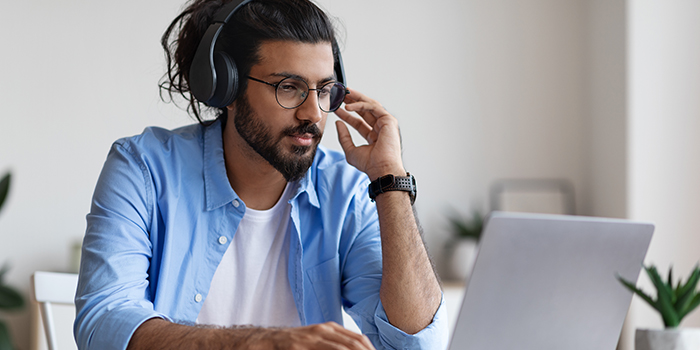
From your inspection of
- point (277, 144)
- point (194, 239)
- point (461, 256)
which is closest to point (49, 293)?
point (194, 239)

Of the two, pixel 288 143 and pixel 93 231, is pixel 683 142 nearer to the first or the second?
pixel 288 143

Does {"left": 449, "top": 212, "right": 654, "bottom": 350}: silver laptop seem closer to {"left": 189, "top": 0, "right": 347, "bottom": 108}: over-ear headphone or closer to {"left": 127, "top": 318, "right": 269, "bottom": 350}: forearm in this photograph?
{"left": 127, "top": 318, "right": 269, "bottom": 350}: forearm

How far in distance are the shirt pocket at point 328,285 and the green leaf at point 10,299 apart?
90 cm

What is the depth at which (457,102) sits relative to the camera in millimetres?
2898

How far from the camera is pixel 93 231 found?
1.08 meters

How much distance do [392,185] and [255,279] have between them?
377mm

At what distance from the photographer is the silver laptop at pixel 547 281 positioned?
2.42ft

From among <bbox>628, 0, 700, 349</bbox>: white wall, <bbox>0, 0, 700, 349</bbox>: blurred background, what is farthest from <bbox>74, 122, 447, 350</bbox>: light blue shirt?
<bbox>628, 0, 700, 349</bbox>: white wall

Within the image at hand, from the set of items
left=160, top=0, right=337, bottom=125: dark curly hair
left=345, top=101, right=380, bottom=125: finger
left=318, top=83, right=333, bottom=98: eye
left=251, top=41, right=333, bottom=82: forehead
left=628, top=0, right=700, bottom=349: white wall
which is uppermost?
left=160, top=0, right=337, bottom=125: dark curly hair

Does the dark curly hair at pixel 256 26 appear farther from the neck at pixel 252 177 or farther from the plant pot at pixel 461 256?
the plant pot at pixel 461 256

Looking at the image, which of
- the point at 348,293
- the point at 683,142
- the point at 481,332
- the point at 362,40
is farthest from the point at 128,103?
the point at 683,142

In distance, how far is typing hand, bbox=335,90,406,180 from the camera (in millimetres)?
1257

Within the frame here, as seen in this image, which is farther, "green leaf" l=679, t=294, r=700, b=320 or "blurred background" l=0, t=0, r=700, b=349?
"blurred background" l=0, t=0, r=700, b=349

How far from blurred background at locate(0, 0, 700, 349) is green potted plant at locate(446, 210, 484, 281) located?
0.08 m
